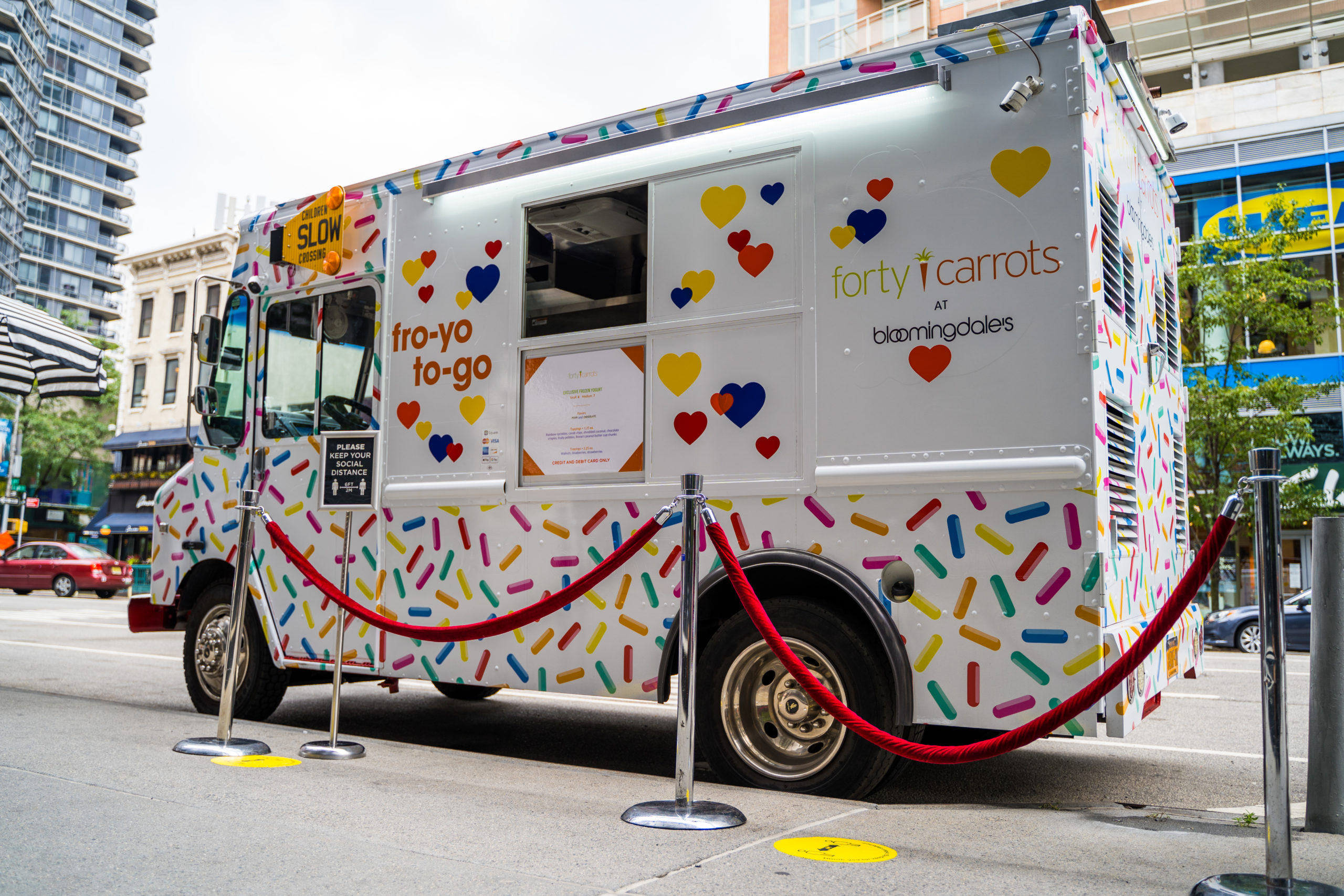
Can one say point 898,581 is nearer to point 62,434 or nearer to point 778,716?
point 778,716

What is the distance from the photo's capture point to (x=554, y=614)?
556 cm

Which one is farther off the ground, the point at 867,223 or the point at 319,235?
the point at 319,235

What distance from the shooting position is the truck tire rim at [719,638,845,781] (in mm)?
4777

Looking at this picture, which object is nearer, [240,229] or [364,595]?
[364,595]

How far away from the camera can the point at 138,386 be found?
41.5 metres

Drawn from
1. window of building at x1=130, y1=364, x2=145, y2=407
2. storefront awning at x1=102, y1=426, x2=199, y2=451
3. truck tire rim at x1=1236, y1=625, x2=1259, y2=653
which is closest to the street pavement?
truck tire rim at x1=1236, y1=625, x2=1259, y2=653

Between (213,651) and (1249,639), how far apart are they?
15025mm

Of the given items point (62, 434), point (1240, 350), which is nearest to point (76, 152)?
point (62, 434)

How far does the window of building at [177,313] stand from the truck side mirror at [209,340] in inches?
1417

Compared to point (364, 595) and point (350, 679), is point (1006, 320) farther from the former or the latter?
point (350, 679)

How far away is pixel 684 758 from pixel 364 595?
9.50ft

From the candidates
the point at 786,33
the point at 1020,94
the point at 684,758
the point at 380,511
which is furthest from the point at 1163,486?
the point at 786,33

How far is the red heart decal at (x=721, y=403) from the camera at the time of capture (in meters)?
5.16

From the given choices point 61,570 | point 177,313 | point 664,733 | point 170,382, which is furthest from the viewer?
point 170,382
